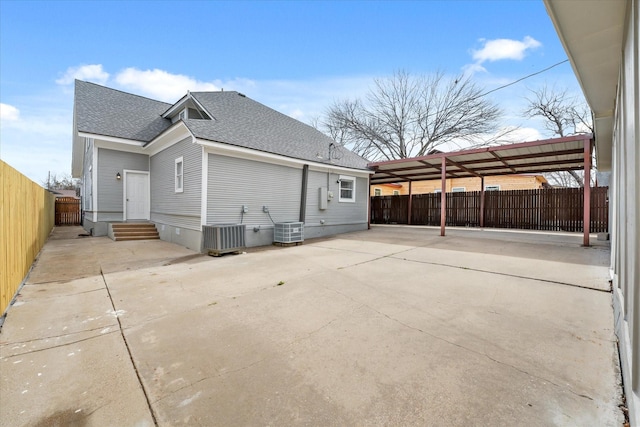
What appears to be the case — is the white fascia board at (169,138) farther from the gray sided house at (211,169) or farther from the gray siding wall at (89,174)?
the gray siding wall at (89,174)

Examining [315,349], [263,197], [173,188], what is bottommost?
[315,349]

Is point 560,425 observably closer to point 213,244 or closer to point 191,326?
point 191,326

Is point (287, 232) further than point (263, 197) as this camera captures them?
No

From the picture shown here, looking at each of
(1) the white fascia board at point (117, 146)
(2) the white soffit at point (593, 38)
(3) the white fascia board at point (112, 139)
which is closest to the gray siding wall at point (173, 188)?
(1) the white fascia board at point (117, 146)

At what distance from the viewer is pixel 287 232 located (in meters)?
9.09

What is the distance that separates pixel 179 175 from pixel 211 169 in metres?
2.07

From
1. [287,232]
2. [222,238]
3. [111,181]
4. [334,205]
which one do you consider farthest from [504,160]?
[111,181]

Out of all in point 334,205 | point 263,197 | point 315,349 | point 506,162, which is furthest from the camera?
point 334,205

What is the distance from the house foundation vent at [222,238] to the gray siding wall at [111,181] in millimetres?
6555

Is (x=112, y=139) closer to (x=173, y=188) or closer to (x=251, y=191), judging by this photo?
(x=173, y=188)

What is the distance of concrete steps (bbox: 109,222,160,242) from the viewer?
33.5 feet

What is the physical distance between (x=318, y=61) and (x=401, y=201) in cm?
962

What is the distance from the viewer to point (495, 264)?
5.85 meters

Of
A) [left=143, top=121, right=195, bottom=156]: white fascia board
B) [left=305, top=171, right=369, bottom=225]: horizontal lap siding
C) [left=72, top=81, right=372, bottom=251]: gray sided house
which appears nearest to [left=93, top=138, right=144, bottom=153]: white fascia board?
[left=72, top=81, right=372, bottom=251]: gray sided house
